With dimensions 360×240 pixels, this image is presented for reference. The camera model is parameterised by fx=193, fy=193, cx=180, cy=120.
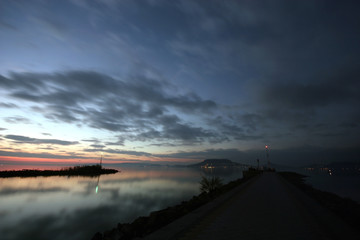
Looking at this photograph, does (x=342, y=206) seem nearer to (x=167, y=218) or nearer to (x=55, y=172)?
(x=167, y=218)

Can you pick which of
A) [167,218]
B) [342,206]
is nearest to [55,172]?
[167,218]

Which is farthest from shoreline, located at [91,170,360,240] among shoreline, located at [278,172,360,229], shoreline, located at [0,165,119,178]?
shoreline, located at [0,165,119,178]

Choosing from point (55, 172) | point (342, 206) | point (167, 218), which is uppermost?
point (342, 206)

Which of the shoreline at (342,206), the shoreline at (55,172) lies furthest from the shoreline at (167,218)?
the shoreline at (55,172)

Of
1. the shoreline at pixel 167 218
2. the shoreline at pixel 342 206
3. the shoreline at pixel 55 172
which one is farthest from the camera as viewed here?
the shoreline at pixel 55 172

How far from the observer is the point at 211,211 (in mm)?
8156

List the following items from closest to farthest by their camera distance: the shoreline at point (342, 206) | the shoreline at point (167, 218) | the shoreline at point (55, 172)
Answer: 1. the shoreline at point (167, 218)
2. the shoreline at point (342, 206)
3. the shoreline at point (55, 172)

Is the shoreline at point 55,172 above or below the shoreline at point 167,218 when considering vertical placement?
below

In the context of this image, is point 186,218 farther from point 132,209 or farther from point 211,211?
point 132,209

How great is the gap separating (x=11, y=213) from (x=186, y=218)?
15.7 m

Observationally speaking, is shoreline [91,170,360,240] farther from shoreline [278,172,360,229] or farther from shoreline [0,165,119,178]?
shoreline [0,165,119,178]

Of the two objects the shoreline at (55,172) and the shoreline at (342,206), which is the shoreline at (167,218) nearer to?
the shoreline at (342,206)

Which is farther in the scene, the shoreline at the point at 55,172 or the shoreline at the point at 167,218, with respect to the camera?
the shoreline at the point at 55,172

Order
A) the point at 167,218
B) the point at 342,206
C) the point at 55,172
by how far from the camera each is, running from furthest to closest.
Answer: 1. the point at 55,172
2. the point at 342,206
3. the point at 167,218
